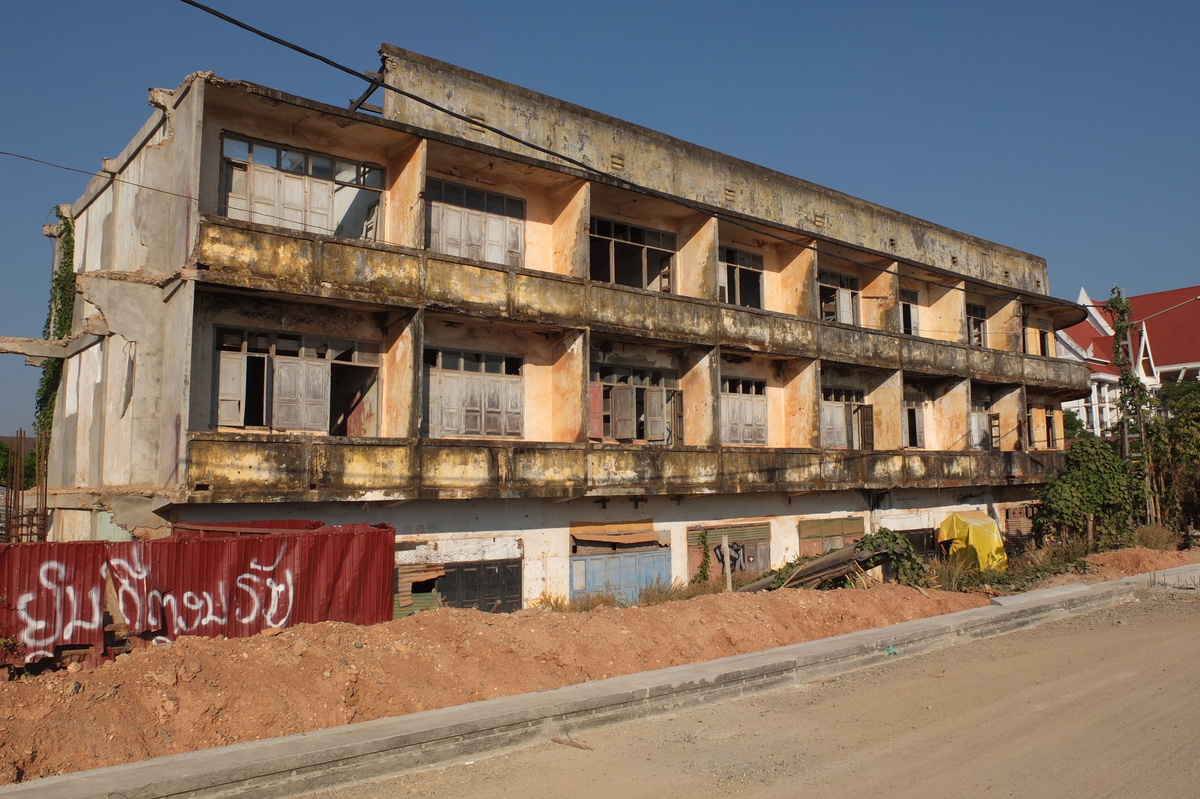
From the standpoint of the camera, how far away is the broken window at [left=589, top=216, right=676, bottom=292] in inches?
804

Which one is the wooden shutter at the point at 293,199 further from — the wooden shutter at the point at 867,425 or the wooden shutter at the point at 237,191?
the wooden shutter at the point at 867,425

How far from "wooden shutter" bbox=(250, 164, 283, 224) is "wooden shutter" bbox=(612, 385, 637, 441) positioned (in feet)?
26.7

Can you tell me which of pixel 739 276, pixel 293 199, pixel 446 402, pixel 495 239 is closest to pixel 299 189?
pixel 293 199

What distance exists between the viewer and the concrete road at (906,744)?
7227mm

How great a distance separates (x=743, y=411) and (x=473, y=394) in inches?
317

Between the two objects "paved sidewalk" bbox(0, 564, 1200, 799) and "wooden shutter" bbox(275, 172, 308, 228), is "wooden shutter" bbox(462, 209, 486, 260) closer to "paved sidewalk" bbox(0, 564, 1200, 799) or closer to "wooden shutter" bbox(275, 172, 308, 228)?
"wooden shutter" bbox(275, 172, 308, 228)

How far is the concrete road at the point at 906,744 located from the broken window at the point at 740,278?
12277mm

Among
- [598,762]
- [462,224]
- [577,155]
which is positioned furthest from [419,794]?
[577,155]

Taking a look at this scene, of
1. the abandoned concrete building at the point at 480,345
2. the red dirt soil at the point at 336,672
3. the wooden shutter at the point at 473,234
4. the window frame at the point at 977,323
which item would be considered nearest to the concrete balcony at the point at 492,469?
the abandoned concrete building at the point at 480,345

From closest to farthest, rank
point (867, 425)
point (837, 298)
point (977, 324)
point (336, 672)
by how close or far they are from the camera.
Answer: point (336, 672)
point (867, 425)
point (837, 298)
point (977, 324)

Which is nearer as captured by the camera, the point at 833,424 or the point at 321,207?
the point at 321,207

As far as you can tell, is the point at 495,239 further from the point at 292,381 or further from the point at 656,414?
the point at 656,414

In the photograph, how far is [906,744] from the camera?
27.4 feet

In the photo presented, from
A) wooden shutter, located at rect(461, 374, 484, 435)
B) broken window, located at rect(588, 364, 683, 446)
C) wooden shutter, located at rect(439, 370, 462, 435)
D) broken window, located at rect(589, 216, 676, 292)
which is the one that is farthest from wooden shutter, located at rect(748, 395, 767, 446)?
wooden shutter, located at rect(439, 370, 462, 435)
